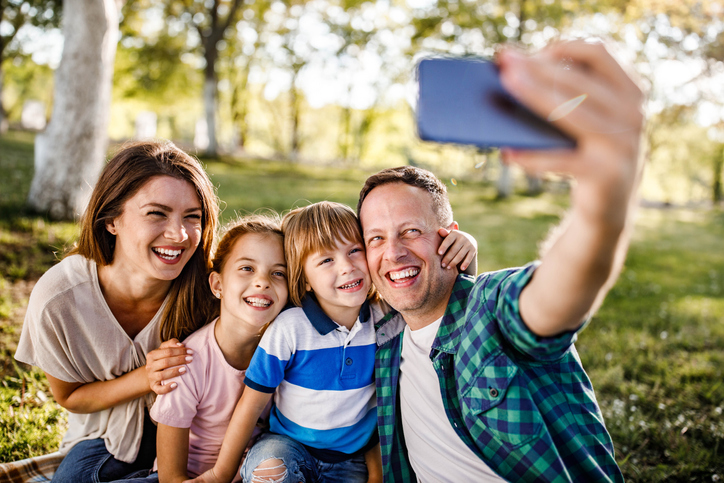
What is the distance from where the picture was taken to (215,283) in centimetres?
277

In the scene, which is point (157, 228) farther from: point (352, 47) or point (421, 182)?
point (352, 47)

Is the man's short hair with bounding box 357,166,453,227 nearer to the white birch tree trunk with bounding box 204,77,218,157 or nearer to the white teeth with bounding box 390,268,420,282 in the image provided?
the white teeth with bounding box 390,268,420,282

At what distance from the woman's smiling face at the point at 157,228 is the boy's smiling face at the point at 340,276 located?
74 cm

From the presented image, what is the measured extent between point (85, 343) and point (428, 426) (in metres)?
1.93

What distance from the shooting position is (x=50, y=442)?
124 inches

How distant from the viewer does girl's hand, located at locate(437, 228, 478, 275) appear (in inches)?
95.7

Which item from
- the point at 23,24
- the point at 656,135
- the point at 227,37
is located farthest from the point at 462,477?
the point at 656,135

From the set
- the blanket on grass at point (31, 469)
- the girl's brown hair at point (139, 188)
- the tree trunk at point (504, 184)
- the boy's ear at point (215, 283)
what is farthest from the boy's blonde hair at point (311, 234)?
the tree trunk at point (504, 184)

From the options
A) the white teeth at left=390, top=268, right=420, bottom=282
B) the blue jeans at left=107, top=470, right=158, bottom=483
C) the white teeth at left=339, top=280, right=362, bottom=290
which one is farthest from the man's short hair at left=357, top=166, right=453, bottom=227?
the blue jeans at left=107, top=470, right=158, bottom=483

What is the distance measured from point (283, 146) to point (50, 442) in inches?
1760

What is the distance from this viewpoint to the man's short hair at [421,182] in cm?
255

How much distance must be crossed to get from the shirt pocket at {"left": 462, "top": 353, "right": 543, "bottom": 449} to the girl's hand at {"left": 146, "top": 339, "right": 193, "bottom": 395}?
1.56 meters

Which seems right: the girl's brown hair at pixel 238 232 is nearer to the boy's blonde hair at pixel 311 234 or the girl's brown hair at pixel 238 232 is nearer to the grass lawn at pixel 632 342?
the boy's blonde hair at pixel 311 234

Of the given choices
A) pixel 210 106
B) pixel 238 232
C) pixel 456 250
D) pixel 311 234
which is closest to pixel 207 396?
pixel 238 232
